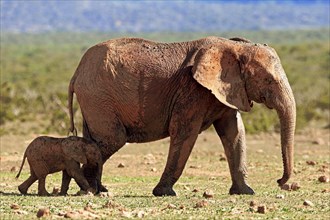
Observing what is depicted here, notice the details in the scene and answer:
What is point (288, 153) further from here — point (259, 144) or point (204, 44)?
point (259, 144)

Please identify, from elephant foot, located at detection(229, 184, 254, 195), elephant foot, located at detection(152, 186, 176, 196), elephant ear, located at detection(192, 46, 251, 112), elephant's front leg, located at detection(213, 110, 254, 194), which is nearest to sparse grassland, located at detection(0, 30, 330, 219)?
elephant foot, located at detection(152, 186, 176, 196)

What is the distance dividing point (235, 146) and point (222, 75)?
1351 millimetres

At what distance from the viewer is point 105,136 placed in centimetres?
1742

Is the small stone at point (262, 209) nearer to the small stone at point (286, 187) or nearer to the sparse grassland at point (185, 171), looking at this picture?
the sparse grassland at point (185, 171)

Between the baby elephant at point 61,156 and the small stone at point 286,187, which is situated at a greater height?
the baby elephant at point 61,156

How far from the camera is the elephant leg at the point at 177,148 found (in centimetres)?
1706

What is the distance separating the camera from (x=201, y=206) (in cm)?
1472

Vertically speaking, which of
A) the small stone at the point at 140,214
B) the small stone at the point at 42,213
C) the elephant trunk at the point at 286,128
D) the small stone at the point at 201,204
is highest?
the elephant trunk at the point at 286,128

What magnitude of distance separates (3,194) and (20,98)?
2521cm

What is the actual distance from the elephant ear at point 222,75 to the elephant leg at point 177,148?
24.4 inches

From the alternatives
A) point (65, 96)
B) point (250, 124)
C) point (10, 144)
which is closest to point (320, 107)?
point (250, 124)

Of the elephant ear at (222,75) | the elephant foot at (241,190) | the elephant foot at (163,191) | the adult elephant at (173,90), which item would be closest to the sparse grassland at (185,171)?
the elephant foot at (163,191)

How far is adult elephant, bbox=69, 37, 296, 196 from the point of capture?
17.0m

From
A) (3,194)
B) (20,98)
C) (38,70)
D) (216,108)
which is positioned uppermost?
(216,108)
